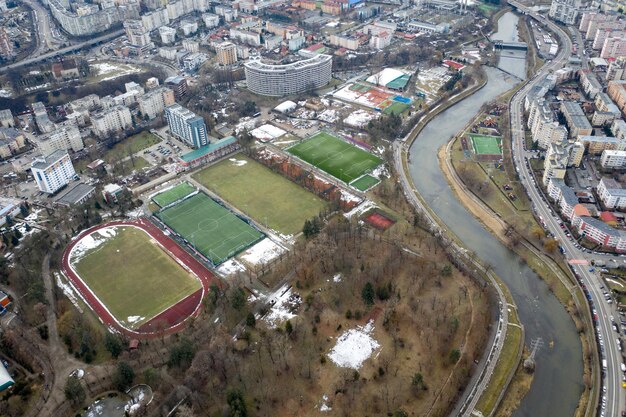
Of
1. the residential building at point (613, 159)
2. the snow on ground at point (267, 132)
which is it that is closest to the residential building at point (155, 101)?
the snow on ground at point (267, 132)

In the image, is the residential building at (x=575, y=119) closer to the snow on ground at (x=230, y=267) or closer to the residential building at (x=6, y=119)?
the snow on ground at (x=230, y=267)

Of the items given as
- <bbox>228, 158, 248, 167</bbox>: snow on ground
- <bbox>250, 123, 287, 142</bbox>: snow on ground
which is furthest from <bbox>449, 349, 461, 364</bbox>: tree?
<bbox>250, 123, 287, 142</bbox>: snow on ground

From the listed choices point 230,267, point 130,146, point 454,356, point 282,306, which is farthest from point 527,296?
point 130,146

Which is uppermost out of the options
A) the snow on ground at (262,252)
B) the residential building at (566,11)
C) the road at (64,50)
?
the residential building at (566,11)

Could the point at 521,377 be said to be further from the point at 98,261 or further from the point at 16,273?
the point at 16,273

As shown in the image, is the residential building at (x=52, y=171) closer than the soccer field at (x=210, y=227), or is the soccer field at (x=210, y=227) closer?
the soccer field at (x=210, y=227)

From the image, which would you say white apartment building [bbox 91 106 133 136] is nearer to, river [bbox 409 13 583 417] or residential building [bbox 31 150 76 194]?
residential building [bbox 31 150 76 194]

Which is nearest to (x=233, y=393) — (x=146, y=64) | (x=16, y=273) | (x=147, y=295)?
(x=147, y=295)
